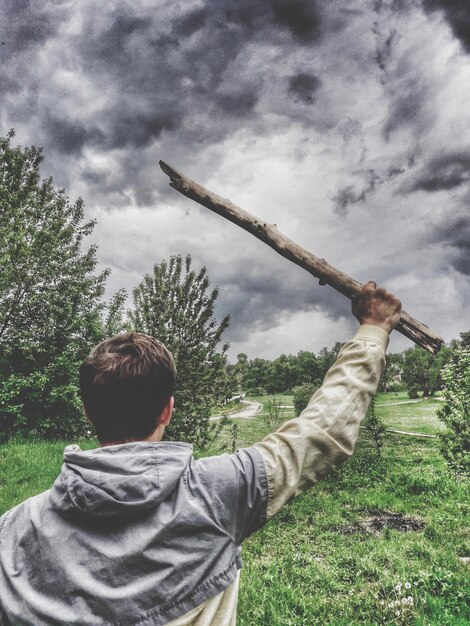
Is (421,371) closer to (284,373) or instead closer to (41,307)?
(284,373)

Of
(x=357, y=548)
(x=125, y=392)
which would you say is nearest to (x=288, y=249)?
(x=125, y=392)

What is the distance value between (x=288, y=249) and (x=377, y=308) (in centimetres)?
90

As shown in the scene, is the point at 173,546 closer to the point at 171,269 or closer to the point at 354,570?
the point at 354,570

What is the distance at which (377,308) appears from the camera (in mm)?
1606

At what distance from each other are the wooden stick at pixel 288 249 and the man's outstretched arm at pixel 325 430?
2.47 feet

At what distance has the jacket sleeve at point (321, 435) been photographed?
1.22 metres

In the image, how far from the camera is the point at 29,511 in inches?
47.6

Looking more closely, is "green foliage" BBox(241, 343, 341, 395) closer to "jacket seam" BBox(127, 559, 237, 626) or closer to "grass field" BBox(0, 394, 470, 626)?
"grass field" BBox(0, 394, 470, 626)

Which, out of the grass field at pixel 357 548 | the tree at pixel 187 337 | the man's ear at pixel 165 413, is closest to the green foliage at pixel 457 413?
the grass field at pixel 357 548

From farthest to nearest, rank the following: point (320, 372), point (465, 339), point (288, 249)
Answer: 1. point (320, 372)
2. point (465, 339)
3. point (288, 249)

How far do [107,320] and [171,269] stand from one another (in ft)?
28.1

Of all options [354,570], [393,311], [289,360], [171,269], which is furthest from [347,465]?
[289,360]

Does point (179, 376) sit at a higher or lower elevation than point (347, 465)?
higher

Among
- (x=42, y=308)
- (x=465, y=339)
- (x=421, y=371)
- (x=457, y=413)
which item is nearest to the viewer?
(x=457, y=413)
